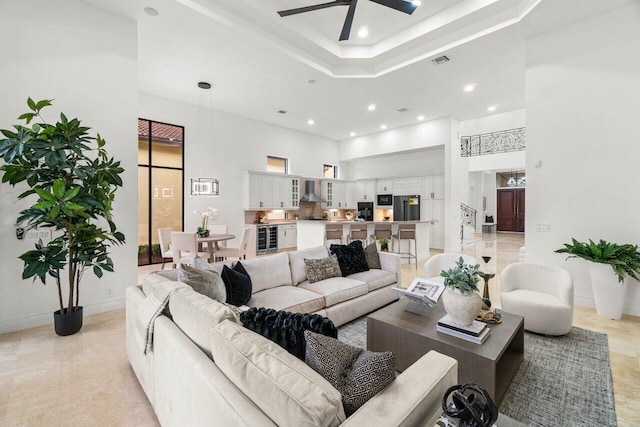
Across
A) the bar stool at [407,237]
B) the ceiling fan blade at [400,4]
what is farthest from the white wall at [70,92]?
the bar stool at [407,237]

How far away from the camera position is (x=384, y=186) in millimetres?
10062

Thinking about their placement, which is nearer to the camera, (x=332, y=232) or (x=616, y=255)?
(x=616, y=255)

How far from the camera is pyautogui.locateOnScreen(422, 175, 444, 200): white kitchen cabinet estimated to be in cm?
866

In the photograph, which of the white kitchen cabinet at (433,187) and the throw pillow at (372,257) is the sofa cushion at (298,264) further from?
the white kitchen cabinet at (433,187)

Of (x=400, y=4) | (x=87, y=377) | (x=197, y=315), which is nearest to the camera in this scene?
(x=197, y=315)

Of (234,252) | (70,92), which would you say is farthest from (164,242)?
(70,92)

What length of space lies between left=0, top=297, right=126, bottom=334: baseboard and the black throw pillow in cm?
216

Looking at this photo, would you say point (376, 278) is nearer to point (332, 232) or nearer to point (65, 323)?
point (332, 232)

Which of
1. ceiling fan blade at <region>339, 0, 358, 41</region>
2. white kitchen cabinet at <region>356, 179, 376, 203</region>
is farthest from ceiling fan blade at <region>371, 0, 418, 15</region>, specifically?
white kitchen cabinet at <region>356, 179, 376, 203</region>

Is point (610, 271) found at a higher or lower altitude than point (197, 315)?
lower

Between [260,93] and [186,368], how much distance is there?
6064 millimetres

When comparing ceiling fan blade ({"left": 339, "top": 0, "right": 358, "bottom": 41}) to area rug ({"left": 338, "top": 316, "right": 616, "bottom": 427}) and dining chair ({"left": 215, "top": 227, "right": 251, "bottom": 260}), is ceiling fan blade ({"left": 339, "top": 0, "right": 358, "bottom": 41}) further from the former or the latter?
dining chair ({"left": 215, "top": 227, "right": 251, "bottom": 260})

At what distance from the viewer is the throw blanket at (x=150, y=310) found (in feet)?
6.00

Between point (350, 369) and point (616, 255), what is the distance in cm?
401
